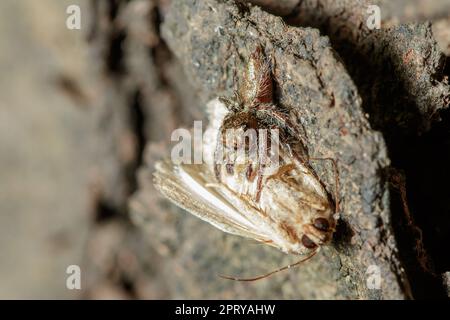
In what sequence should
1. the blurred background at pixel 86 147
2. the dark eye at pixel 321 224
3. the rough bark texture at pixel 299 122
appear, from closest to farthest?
1. the rough bark texture at pixel 299 122
2. the dark eye at pixel 321 224
3. the blurred background at pixel 86 147

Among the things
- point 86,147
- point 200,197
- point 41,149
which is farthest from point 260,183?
point 41,149

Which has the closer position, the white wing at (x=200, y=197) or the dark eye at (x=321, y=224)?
the dark eye at (x=321, y=224)

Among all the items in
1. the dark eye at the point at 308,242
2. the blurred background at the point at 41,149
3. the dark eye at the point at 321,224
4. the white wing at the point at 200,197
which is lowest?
the dark eye at the point at 308,242

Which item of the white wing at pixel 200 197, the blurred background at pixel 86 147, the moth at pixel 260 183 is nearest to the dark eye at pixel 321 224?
the moth at pixel 260 183

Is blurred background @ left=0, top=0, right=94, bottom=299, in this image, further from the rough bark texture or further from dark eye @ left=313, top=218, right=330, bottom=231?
dark eye @ left=313, top=218, right=330, bottom=231

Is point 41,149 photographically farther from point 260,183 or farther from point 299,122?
point 299,122

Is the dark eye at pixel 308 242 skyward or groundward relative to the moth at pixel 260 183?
groundward

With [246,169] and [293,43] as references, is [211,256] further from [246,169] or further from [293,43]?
[293,43]

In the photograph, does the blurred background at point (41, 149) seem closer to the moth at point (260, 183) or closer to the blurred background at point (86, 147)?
the blurred background at point (86, 147)
